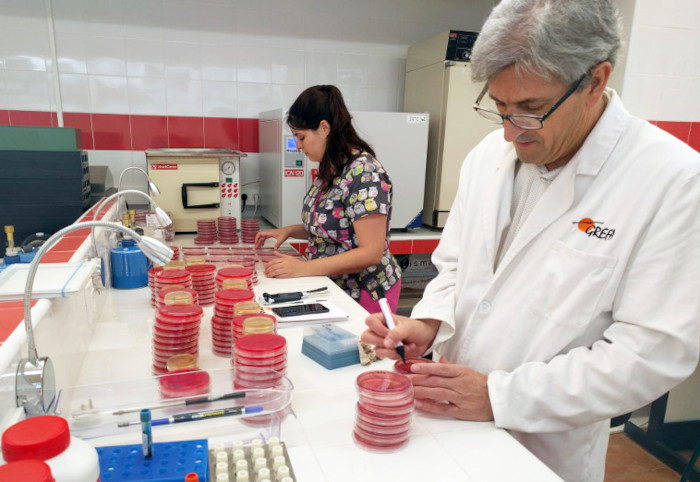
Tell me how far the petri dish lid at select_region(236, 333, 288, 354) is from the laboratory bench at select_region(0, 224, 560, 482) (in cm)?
9

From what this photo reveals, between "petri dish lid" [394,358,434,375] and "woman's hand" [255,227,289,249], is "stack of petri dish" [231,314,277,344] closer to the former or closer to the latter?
"petri dish lid" [394,358,434,375]

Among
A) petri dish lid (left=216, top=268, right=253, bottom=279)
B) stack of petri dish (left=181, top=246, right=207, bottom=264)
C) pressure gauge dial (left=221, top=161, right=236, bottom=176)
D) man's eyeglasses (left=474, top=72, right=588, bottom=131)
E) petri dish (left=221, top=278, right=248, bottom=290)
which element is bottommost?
stack of petri dish (left=181, top=246, right=207, bottom=264)

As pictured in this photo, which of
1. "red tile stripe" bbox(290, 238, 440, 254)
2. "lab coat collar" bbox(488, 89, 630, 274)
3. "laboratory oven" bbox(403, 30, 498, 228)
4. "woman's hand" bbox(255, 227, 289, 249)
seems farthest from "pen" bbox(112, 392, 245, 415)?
"laboratory oven" bbox(403, 30, 498, 228)

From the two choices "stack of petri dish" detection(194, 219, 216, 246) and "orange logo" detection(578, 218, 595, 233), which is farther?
"stack of petri dish" detection(194, 219, 216, 246)

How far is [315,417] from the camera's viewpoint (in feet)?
3.39

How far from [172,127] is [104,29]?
0.71 meters

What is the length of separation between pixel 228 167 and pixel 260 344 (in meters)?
2.07

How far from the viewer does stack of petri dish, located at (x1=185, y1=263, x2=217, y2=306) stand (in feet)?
5.65

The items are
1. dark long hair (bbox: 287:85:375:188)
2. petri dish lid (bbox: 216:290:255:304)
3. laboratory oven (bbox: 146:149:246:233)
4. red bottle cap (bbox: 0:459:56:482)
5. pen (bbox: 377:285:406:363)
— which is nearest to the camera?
red bottle cap (bbox: 0:459:56:482)

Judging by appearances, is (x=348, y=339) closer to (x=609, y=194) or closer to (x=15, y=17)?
(x=609, y=194)

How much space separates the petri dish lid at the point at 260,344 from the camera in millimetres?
1041

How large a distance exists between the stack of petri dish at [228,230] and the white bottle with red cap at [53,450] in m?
2.08

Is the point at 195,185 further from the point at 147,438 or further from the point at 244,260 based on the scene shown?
the point at 147,438

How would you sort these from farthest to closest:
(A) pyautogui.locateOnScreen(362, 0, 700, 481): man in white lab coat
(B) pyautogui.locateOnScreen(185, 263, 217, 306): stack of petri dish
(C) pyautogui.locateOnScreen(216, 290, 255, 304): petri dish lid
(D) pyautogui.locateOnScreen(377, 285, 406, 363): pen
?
(B) pyautogui.locateOnScreen(185, 263, 217, 306): stack of petri dish → (C) pyautogui.locateOnScreen(216, 290, 255, 304): petri dish lid → (D) pyautogui.locateOnScreen(377, 285, 406, 363): pen → (A) pyautogui.locateOnScreen(362, 0, 700, 481): man in white lab coat
